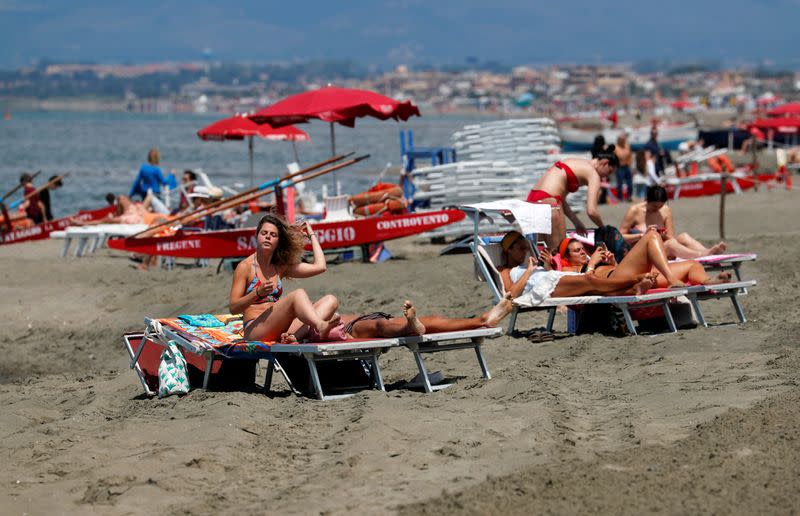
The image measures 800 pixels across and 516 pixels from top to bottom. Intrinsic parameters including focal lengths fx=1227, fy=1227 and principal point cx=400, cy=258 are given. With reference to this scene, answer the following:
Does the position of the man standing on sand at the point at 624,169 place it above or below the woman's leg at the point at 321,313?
below

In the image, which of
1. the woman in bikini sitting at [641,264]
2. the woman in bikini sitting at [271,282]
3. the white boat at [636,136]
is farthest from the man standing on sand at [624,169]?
the white boat at [636,136]

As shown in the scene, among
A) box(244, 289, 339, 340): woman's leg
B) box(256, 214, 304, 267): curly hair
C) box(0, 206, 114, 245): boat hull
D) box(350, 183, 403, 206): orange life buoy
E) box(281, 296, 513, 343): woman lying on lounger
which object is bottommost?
box(0, 206, 114, 245): boat hull

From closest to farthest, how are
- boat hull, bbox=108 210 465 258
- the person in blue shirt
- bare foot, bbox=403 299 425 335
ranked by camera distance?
bare foot, bbox=403 299 425 335 → boat hull, bbox=108 210 465 258 → the person in blue shirt

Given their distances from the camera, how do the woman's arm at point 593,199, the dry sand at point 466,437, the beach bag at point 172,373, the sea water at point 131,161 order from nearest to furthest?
the dry sand at point 466,437 < the beach bag at point 172,373 < the woman's arm at point 593,199 < the sea water at point 131,161

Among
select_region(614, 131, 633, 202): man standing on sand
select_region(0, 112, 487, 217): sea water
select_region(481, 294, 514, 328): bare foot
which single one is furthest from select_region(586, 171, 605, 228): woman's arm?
select_region(0, 112, 487, 217): sea water

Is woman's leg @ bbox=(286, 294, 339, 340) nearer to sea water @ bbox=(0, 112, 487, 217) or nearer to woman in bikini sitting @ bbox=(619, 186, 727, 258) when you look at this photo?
woman in bikini sitting @ bbox=(619, 186, 727, 258)

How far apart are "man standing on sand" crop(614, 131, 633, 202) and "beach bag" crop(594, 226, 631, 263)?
1141cm

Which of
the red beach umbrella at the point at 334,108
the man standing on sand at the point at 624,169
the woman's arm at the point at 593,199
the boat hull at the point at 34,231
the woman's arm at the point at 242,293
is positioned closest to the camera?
the woman's arm at the point at 242,293

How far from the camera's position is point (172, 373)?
7.25 metres

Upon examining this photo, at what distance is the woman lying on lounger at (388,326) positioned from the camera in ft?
22.6

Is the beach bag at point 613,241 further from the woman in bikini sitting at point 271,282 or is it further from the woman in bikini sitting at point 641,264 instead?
the woman in bikini sitting at point 271,282

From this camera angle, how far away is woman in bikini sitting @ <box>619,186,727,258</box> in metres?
10.7

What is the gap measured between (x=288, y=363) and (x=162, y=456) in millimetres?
1735

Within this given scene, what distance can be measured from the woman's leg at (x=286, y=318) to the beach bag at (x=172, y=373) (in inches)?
19.2
